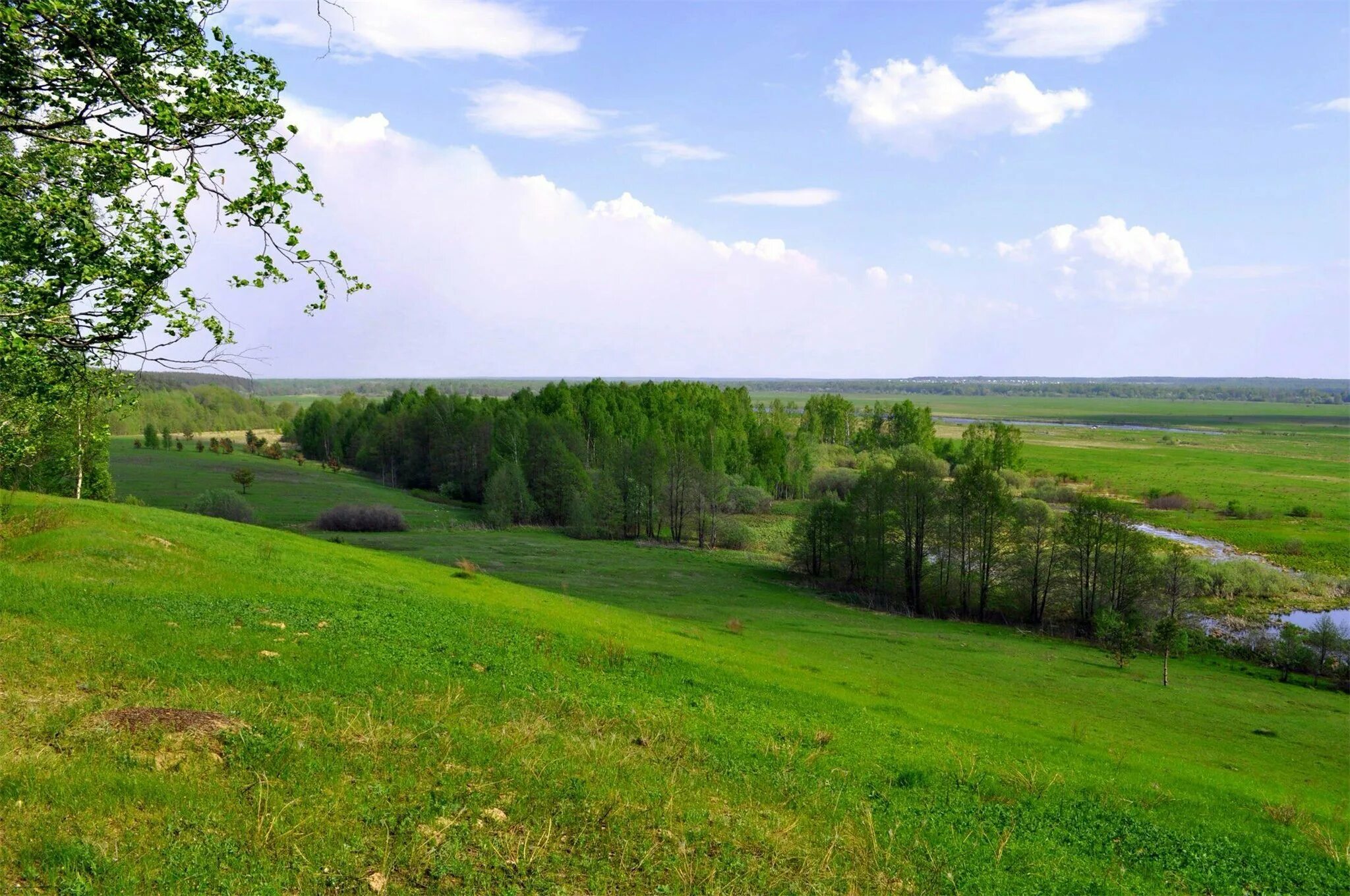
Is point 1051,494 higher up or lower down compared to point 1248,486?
lower down

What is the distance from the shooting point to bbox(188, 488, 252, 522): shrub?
75000 mm

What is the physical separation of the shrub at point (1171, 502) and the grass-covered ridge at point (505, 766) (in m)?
104

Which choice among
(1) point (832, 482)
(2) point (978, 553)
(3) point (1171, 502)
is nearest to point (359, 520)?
(2) point (978, 553)

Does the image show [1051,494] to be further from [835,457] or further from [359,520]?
[359,520]

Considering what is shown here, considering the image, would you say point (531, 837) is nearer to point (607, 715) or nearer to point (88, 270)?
point (607, 715)

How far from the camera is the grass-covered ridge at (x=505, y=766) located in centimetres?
868

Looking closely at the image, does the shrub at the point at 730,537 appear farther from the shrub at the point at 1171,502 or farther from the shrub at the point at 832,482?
the shrub at the point at 1171,502

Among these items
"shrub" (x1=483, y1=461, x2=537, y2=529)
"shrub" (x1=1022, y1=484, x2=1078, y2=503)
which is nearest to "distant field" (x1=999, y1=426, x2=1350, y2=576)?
"shrub" (x1=1022, y1=484, x2=1078, y2=503)

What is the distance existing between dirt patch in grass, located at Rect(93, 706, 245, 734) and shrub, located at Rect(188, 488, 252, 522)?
240 ft

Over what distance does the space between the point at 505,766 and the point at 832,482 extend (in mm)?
124447

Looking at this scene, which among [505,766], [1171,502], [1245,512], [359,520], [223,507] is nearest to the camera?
[505,766]

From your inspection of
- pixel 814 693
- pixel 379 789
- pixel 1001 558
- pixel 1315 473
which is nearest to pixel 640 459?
pixel 1001 558

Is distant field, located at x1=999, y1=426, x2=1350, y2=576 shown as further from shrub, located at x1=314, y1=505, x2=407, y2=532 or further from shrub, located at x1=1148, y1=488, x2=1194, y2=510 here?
shrub, located at x1=314, y1=505, x2=407, y2=532

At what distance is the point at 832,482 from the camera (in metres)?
132
